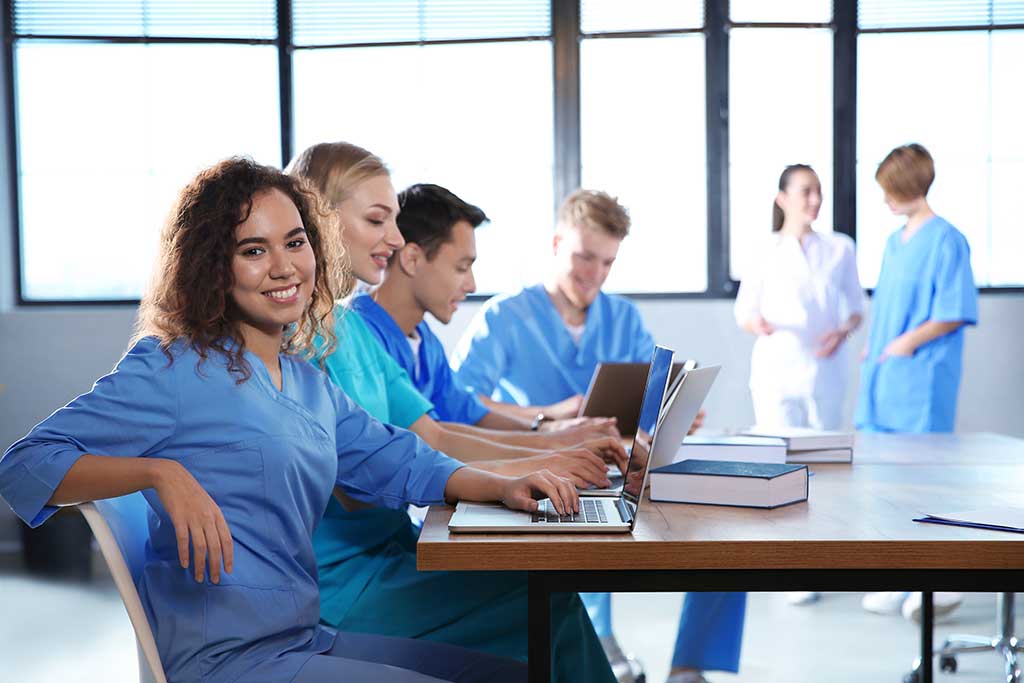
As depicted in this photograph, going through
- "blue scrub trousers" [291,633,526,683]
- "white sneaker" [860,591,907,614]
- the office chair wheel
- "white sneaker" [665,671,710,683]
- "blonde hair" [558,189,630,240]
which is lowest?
"white sneaker" [860,591,907,614]

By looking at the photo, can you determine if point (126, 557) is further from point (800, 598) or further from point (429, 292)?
point (800, 598)

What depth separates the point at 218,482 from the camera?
4.11 feet

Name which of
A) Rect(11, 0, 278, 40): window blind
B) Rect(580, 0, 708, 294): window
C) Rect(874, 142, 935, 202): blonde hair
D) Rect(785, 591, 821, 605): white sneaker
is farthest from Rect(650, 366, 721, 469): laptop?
Rect(11, 0, 278, 40): window blind

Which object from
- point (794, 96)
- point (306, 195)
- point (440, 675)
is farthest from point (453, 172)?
point (440, 675)

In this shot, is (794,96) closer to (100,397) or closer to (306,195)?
(306,195)

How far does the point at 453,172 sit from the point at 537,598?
3.51m

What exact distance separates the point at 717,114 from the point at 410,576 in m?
3.18

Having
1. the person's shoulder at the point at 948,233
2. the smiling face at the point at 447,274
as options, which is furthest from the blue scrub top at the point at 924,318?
the smiling face at the point at 447,274

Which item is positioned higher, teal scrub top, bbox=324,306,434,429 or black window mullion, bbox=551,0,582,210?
black window mullion, bbox=551,0,582,210

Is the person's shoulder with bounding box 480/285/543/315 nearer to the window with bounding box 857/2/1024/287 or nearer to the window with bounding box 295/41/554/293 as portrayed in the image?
the window with bounding box 295/41/554/293

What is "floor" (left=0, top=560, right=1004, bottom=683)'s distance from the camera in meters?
2.55

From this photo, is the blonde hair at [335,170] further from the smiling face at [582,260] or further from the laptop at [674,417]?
the smiling face at [582,260]

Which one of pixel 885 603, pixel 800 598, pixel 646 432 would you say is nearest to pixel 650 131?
pixel 800 598

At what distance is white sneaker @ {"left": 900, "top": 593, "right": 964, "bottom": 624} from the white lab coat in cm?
68
